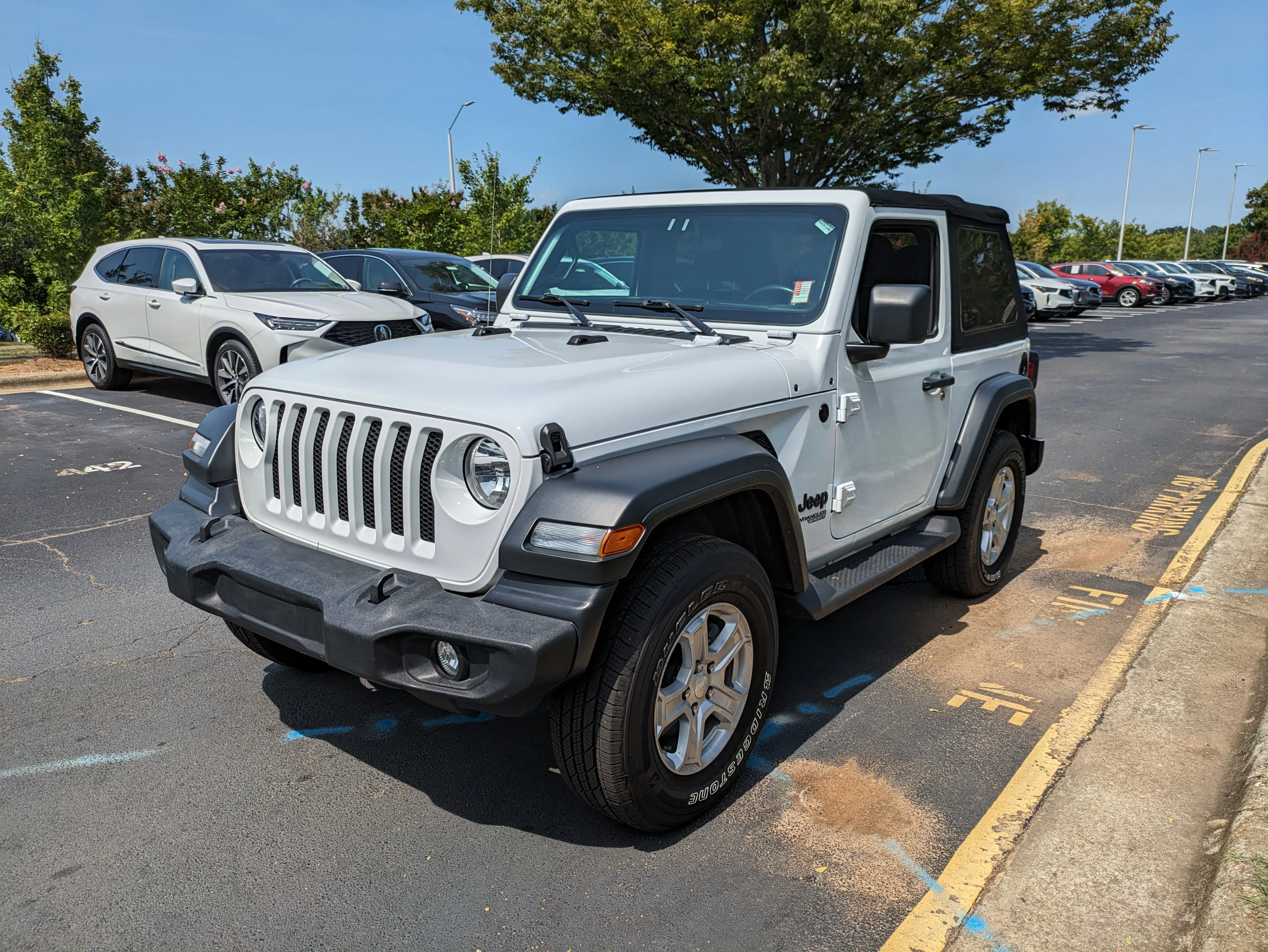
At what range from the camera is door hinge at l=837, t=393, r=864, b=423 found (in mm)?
3695

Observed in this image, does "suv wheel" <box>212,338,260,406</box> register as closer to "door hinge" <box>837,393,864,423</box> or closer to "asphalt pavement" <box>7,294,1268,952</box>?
"asphalt pavement" <box>7,294,1268,952</box>

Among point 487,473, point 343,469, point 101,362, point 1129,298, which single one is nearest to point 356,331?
point 101,362

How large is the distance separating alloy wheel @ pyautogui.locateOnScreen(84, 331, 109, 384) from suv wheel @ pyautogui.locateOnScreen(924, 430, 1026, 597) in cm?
1019

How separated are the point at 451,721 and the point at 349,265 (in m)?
10.1

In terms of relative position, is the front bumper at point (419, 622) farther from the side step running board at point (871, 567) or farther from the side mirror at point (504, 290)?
the side mirror at point (504, 290)

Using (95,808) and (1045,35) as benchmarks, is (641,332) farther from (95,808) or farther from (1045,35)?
(1045,35)

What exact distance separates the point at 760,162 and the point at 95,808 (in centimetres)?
1545

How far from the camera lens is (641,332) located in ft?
12.6

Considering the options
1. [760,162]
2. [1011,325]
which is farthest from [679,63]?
[1011,325]

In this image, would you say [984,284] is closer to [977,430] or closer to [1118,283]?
[977,430]

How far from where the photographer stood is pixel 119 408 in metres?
10.4

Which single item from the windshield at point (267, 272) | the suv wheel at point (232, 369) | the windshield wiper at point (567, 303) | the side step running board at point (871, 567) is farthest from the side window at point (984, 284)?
the windshield at point (267, 272)

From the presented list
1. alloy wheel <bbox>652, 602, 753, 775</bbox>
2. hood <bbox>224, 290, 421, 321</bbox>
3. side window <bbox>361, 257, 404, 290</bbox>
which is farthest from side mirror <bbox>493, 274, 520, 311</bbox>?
side window <bbox>361, 257, 404, 290</bbox>

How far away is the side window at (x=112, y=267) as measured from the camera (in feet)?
36.3
